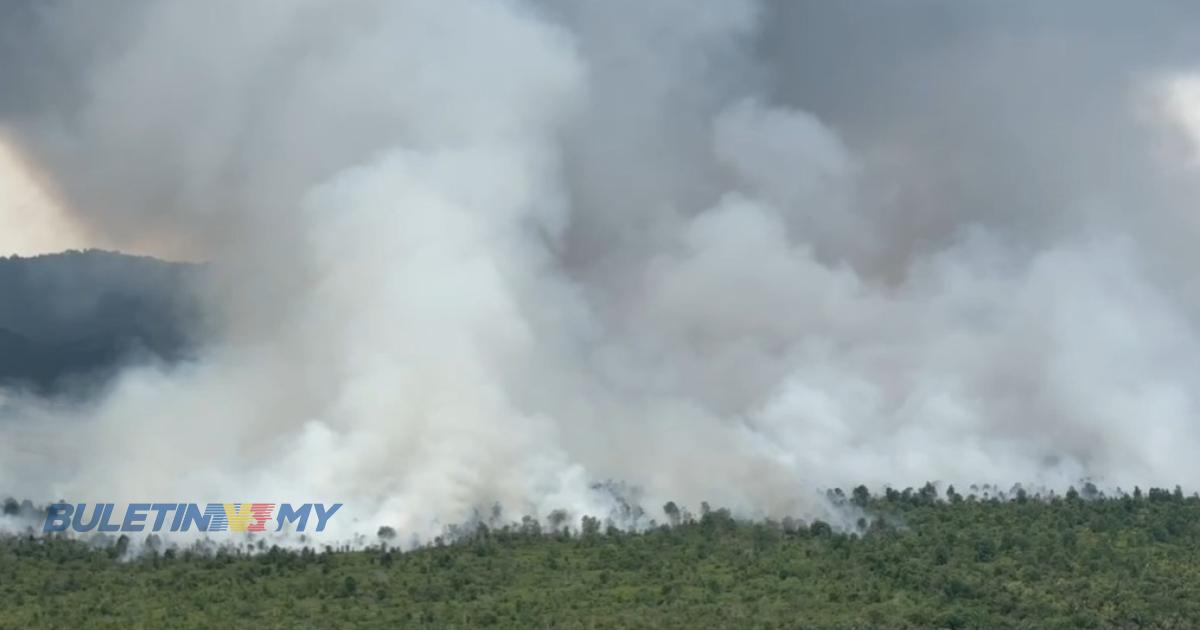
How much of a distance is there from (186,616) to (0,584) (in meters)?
14.8

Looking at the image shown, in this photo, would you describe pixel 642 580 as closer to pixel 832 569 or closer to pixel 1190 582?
pixel 832 569

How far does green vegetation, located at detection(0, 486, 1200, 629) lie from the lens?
104 m

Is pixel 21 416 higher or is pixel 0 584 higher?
pixel 21 416

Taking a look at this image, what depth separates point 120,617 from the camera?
103562 mm

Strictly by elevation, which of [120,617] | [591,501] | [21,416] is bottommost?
[120,617]

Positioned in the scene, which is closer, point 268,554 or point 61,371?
point 268,554

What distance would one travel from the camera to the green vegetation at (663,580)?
10394 cm

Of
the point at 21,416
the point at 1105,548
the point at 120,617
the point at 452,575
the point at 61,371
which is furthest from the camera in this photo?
the point at 61,371

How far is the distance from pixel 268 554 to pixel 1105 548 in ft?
160

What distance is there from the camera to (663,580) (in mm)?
112562

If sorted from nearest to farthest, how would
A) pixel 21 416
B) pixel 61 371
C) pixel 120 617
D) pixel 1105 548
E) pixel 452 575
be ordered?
1. pixel 120 617
2. pixel 452 575
3. pixel 1105 548
4. pixel 21 416
5. pixel 61 371

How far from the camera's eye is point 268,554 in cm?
11838

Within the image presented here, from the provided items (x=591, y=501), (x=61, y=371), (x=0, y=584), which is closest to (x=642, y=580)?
(x=591, y=501)

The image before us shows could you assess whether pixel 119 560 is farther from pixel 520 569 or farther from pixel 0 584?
pixel 520 569
